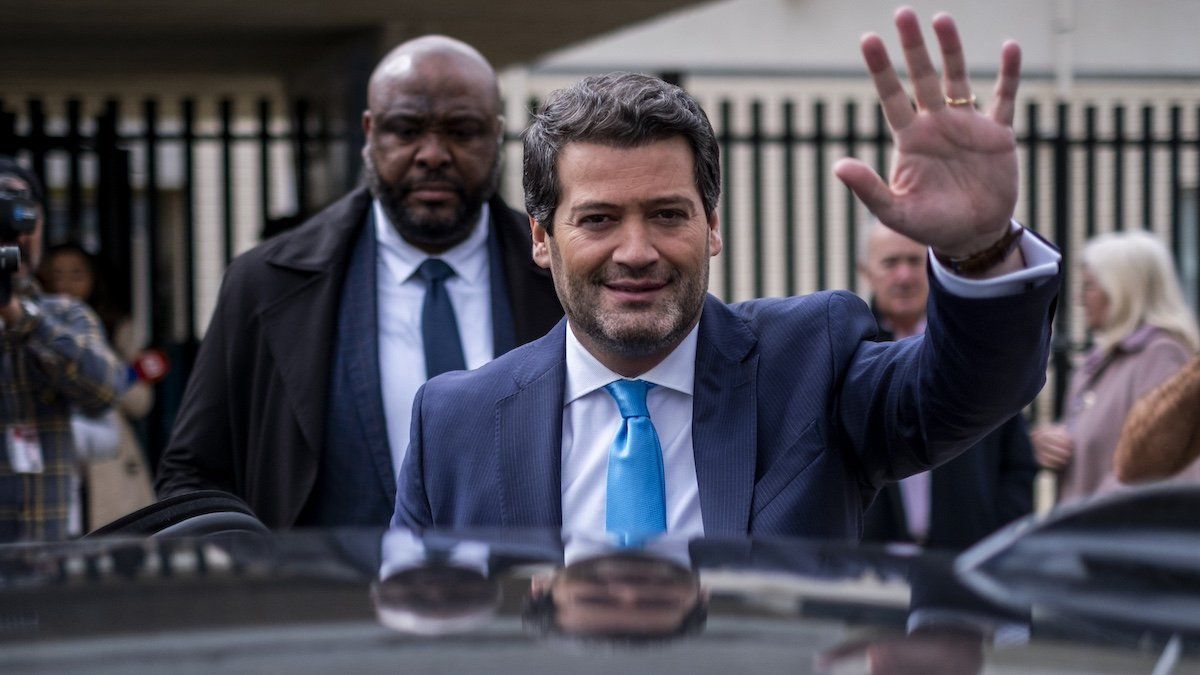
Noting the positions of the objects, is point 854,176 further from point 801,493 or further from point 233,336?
point 233,336

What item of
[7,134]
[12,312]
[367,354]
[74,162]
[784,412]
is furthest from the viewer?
[74,162]

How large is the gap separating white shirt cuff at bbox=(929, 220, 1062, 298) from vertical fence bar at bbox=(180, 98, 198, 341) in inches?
231

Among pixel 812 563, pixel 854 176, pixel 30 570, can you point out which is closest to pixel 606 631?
pixel 812 563

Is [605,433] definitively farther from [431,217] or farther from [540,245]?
[431,217]

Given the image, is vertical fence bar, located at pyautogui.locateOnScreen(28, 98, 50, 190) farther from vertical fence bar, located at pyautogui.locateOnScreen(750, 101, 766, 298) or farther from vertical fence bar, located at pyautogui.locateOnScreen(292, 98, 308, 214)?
vertical fence bar, located at pyautogui.locateOnScreen(750, 101, 766, 298)

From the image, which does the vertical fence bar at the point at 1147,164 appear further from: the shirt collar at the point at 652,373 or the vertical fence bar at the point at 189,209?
the shirt collar at the point at 652,373

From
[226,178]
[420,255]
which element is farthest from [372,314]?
[226,178]

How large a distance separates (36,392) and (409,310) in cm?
142

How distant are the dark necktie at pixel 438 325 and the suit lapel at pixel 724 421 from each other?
117 centimetres

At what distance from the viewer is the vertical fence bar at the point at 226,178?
7816mm

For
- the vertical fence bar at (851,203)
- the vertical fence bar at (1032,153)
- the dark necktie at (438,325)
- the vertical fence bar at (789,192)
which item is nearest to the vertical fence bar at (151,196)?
Answer: the vertical fence bar at (789,192)

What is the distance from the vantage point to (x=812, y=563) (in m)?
1.66

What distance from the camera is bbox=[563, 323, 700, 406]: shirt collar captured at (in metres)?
2.73

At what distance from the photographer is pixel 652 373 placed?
2736mm
